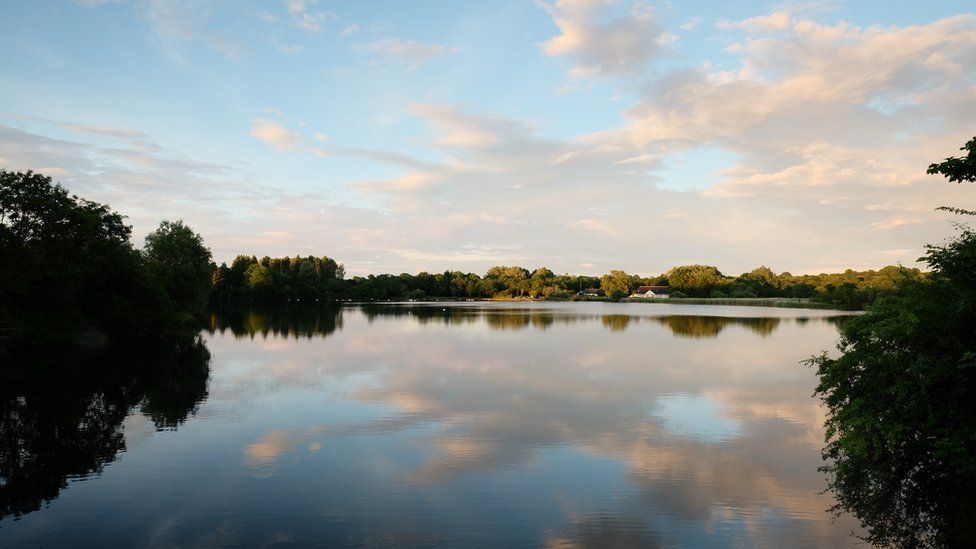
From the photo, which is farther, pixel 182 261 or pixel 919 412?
pixel 182 261

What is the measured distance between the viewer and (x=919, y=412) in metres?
14.5

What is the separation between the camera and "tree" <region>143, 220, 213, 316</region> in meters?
72.6

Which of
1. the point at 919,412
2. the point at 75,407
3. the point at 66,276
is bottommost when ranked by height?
the point at 75,407

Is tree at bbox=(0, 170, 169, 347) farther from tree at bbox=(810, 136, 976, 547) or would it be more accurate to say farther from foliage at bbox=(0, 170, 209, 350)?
tree at bbox=(810, 136, 976, 547)

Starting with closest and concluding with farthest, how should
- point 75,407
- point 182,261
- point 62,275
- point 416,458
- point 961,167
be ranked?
point 961,167 → point 416,458 → point 75,407 → point 62,275 → point 182,261

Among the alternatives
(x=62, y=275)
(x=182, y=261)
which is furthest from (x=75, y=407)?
(x=182, y=261)

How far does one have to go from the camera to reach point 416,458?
58.9 ft

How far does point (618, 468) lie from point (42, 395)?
27921mm

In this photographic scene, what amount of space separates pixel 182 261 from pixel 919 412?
79.8m

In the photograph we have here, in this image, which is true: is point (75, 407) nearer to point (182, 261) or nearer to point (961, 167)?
point (961, 167)

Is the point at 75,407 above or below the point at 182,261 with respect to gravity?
below

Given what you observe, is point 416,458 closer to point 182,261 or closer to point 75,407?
point 75,407

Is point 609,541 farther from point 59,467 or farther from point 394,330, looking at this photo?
point 394,330

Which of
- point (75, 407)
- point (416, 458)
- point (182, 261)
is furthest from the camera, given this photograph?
point (182, 261)
